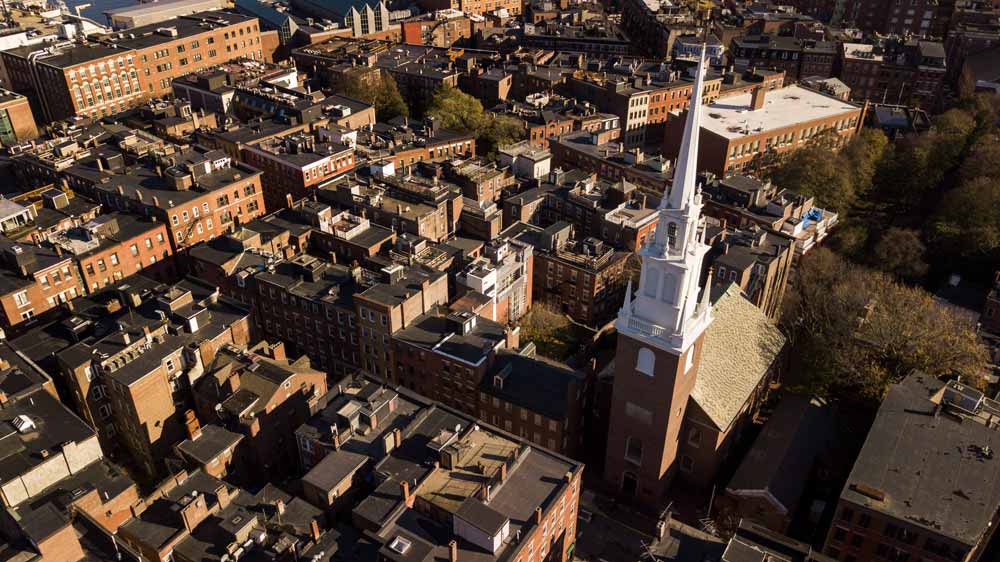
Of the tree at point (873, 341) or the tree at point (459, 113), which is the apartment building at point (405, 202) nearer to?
the tree at point (459, 113)

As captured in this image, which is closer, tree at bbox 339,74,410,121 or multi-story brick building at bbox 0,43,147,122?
multi-story brick building at bbox 0,43,147,122

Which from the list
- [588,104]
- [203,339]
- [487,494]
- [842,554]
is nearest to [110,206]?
[203,339]

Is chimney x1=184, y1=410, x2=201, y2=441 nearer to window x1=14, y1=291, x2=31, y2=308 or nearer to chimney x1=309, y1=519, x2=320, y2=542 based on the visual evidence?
chimney x1=309, y1=519, x2=320, y2=542

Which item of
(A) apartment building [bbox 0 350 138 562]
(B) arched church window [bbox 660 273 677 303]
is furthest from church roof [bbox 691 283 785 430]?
(A) apartment building [bbox 0 350 138 562]

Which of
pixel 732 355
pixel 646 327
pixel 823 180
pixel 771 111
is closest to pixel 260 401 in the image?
pixel 646 327

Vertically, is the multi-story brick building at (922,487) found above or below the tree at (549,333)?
above

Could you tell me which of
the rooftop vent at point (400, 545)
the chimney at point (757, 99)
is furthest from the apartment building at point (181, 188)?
the chimney at point (757, 99)
